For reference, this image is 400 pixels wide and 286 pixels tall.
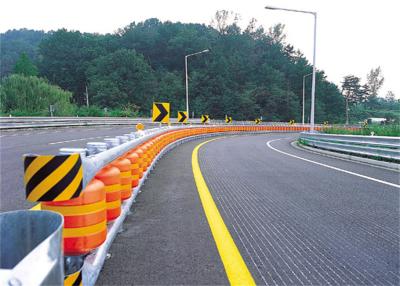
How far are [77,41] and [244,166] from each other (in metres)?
106

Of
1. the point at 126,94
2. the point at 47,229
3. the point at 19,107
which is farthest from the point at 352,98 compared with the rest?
the point at 47,229

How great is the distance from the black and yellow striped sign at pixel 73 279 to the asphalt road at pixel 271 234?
1.93 ft

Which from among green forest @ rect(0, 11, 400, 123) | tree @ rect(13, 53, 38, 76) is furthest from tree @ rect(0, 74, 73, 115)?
tree @ rect(13, 53, 38, 76)

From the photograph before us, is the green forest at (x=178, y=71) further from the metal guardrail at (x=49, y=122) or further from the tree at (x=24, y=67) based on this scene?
the metal guardrail at (x=49, y=122)

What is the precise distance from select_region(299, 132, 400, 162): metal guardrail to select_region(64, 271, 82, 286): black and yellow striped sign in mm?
10154

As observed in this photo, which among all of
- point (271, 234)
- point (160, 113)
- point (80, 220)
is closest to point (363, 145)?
point (160, 113)

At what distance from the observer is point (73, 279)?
2.31 meters

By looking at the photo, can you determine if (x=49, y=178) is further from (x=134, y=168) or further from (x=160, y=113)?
(x=160, y=113)

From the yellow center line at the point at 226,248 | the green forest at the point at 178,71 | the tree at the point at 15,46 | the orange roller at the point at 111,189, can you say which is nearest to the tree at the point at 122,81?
the green forest at the point at 178,71

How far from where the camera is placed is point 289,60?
126688mm

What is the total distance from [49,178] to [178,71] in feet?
355

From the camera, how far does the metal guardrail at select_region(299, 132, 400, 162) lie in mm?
10398

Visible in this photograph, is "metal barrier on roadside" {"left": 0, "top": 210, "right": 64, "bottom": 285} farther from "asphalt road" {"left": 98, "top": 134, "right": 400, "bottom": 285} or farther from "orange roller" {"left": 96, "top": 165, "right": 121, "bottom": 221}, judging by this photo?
"orange roller" {"left": 96, "top": 165, "right": 121, "bottom": 221}

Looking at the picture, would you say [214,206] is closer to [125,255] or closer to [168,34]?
[125,255]
